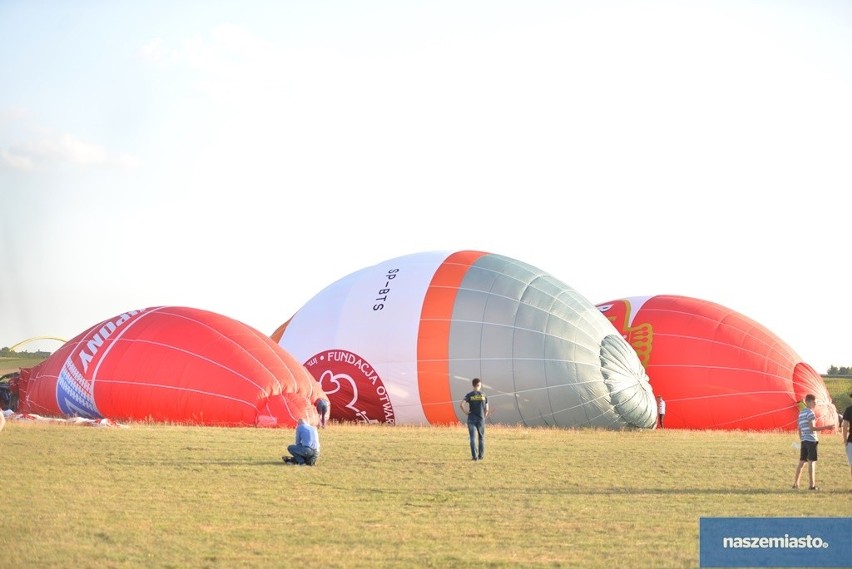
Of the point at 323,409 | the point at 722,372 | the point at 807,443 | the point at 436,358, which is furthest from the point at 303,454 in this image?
the point at 722,372

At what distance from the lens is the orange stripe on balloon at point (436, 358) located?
2477 cm

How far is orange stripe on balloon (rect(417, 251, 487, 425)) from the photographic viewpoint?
2477 centimetres

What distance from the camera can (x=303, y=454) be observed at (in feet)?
50.0

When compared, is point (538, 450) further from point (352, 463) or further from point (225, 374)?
point (225, 374)

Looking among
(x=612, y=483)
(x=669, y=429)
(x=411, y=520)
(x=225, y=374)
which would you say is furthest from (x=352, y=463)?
(x=669, y=429)

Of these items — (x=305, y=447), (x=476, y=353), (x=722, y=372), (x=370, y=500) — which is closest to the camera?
(x=370, y=500)

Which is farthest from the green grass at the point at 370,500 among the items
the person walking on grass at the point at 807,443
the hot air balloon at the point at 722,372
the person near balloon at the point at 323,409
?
the hot air balloon at the point at 722,372

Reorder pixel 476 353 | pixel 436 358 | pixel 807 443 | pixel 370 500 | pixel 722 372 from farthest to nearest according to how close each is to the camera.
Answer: pixel 722 372 < pixel 436 358 < pixel 476 353 < pixel 807 443 < pixel 370 500

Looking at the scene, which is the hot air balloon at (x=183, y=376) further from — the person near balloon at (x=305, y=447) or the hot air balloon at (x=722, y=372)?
the hot air balloon at (x=722, y=372)

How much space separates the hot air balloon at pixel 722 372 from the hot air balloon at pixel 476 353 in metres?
2.69

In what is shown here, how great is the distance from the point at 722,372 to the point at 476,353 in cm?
747

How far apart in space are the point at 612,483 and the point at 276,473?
4277 millimetres

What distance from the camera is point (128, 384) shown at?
23141 mm

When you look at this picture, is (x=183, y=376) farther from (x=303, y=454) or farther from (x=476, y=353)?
(x=303, y=454)
